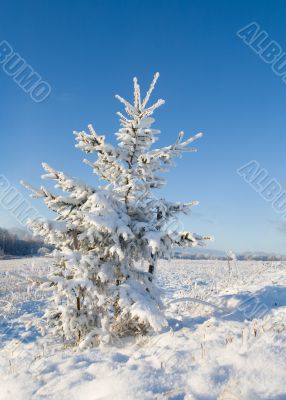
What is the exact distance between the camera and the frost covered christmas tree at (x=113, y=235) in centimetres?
696

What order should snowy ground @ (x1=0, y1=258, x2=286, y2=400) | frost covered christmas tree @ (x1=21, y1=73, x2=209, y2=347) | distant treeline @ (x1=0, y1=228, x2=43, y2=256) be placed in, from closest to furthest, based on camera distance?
snowy ground @ (x1=0, y1=258, x2=286, y2=400)
frost covered christmas tree @ (x1=21, y1=73, x2=209, y2=347)
distant treeline @ (x1=0, y1=228, x2=43, y2=256)

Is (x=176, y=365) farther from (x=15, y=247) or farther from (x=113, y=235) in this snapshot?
(x=15, y=247)

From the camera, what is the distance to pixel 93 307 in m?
7.52

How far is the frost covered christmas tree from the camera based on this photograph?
22.9 ft

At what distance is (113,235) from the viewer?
7023 mm


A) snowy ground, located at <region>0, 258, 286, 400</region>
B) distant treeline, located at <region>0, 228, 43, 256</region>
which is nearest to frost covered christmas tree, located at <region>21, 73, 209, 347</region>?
snowy ground, located at <region>0, 258, 286, 400</region>

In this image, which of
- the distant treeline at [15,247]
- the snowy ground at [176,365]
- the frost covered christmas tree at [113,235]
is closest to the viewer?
the snowy ground at [176,365]

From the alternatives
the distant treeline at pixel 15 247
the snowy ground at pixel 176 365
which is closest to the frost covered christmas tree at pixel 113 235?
the snowy ground at pixel 176 365

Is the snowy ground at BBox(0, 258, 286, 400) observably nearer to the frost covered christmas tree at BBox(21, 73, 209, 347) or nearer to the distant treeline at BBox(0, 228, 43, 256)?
the frost covered christmas tree at BBox(21, 73, 209, 347)

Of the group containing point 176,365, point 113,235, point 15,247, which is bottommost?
point 15,247

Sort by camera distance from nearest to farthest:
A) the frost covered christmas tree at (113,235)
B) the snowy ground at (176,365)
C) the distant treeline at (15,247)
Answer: the snowy ground at (176,365)
the frost covered christmas tree at (113,235)
the distant treeline at (15,247)

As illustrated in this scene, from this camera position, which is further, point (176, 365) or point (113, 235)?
point (113, 235)

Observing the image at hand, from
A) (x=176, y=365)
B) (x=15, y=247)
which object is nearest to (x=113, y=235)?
(x=176, y=365)

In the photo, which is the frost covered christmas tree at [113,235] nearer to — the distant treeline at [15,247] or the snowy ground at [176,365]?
the snowy ground at [176,365]
